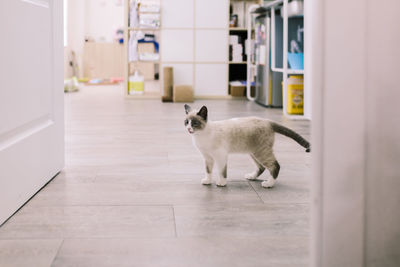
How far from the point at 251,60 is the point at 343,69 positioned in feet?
14.7

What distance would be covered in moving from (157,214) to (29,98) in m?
0.58

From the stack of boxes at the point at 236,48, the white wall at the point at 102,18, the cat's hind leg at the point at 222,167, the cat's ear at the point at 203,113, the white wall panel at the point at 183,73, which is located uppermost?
the white wall at the point at 102,18

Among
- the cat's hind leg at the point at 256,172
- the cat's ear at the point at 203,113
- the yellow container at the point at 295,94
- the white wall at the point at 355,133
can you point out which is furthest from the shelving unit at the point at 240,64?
the white wall at the point at 355,133

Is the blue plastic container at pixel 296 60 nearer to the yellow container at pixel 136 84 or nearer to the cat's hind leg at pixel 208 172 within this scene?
the yellow container at pixel 136 84

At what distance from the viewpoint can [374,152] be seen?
0.81m

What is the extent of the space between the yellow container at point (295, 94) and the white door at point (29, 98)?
2277mm

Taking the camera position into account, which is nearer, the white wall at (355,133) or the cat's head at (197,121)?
the white wall at (355,133)

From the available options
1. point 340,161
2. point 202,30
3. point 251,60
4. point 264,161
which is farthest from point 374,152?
point 202,30

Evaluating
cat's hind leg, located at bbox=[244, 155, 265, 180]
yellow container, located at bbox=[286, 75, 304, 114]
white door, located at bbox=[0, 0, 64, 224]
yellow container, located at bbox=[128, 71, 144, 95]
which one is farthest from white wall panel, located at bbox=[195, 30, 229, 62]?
cat's hind leg, located at bbox=[244, 155, 265, 180]

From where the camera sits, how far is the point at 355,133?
0.79m

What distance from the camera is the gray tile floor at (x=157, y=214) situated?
112 cm

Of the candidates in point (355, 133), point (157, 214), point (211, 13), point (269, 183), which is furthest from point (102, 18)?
point (355, 133)

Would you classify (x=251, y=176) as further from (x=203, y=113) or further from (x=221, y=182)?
(x=203, y=113)

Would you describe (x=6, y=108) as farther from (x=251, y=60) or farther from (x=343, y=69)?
(x=251, y=60)
